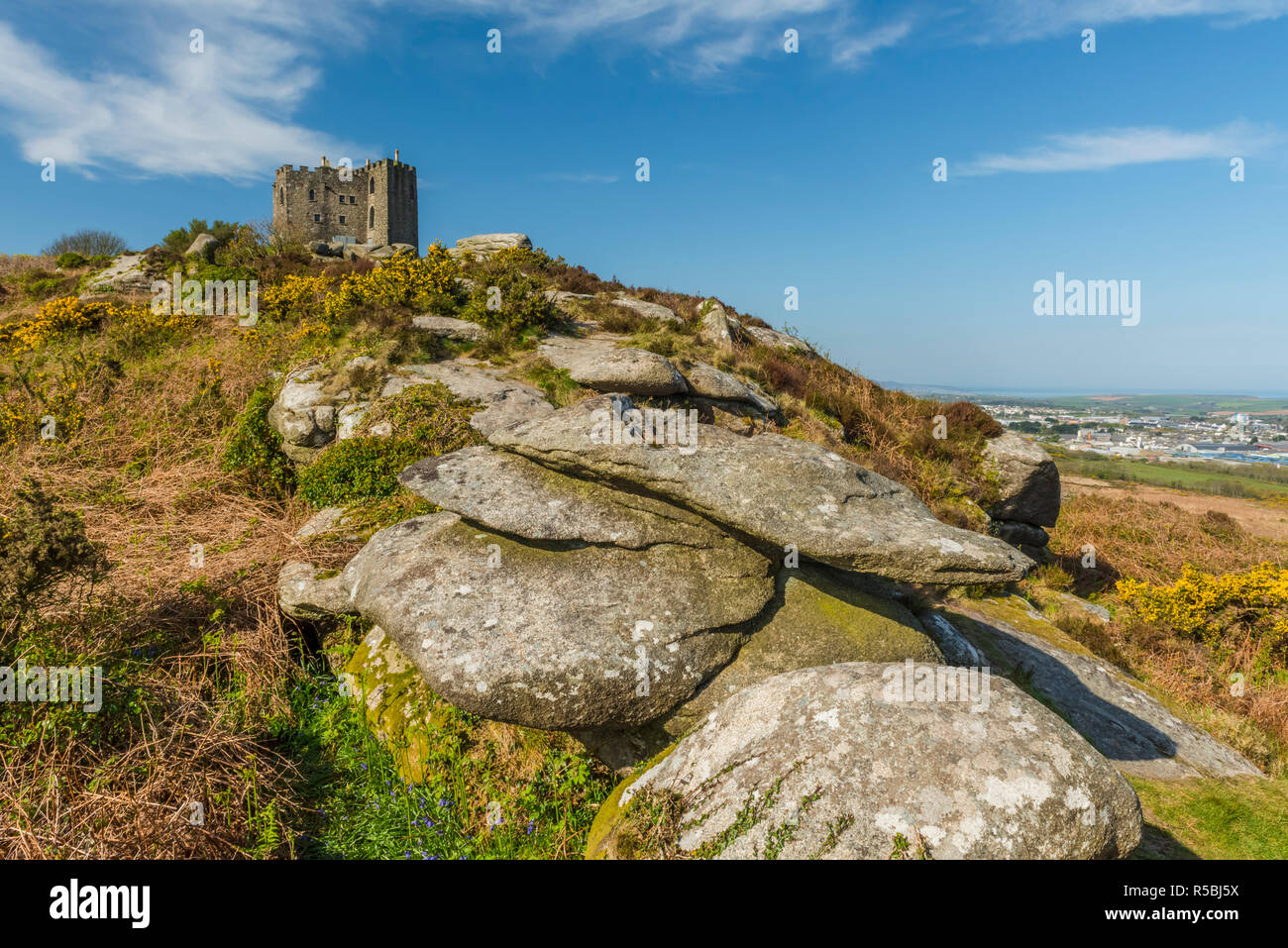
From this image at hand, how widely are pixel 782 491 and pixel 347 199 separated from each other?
59.7 meters

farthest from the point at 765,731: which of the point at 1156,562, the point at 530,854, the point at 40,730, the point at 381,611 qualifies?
the point at 1156,562

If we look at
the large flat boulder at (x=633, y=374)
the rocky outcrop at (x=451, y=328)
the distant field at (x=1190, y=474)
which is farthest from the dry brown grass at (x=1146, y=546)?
the distant field at (x=1190, y=474)

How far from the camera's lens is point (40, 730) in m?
5.21

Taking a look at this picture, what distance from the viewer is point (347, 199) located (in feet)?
177

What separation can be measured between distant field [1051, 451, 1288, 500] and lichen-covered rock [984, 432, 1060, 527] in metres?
27.5

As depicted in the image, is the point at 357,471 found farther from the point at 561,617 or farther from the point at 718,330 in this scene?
the point at 718,330

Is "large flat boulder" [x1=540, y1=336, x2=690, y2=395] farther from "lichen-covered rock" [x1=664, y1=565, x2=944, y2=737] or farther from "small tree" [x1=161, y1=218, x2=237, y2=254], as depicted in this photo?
"small tree" [x1=161, y1=218, x2=237, y2=254]

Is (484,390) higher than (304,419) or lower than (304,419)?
higher

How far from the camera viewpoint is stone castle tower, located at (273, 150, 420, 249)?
52875 millimetres

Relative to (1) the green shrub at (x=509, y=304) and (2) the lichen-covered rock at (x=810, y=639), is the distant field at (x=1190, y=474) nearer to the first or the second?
(1) the green shrub at (x=509, y=304)

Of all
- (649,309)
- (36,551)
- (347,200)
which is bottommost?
(36,551)
